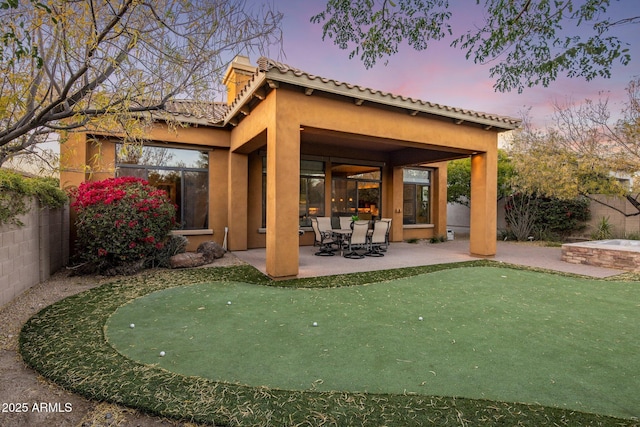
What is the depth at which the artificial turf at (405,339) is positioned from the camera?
2725 millimetres

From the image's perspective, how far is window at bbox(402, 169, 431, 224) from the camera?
542 inches

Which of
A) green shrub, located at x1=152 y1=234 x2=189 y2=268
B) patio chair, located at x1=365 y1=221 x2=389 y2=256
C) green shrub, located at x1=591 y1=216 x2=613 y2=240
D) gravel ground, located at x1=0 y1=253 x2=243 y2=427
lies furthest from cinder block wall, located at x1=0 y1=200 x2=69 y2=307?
green shrub, located at x1=591 y1=216 x2=613 y2=240

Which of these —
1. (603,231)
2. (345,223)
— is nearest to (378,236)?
(345,223)

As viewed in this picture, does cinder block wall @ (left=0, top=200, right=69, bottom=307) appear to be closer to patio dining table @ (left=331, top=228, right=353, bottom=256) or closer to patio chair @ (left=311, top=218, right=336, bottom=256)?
patio chair @ (left=311, top=218, right=336, bottom=256)

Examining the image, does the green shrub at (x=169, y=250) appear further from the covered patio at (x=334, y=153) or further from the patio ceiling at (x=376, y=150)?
the patio ceiling at (x=376, y=150)

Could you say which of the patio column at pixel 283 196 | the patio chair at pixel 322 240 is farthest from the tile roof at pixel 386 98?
the patio chair at pixel 322 240

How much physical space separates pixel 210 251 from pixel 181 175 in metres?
2.63

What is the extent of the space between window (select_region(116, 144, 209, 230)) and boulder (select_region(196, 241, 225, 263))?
1.25 meters

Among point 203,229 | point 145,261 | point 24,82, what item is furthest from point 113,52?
point 203,229

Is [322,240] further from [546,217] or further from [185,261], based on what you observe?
[546,217]

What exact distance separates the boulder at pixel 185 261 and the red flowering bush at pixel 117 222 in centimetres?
57

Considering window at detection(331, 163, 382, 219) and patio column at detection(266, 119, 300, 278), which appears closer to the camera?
patio column at detection(266, 119, 300, 278)

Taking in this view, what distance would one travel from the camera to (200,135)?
30.8 ft

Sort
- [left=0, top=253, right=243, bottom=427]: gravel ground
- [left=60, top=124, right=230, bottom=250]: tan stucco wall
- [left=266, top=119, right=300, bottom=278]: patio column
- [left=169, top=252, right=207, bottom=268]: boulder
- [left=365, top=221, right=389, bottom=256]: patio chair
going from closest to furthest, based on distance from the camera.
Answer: [left=0, top=253, right=243, bottom=427]: gravel ground, [left=266, top=119, right=300, bottom=278]: patio column, [left=169, top=252, right=207, bottom=268]: boulder, [left=60, top=124, right=230, bottom=250]: tan stucco wall, [left=365, top=221, right=389, bottom=256]: patio chair
